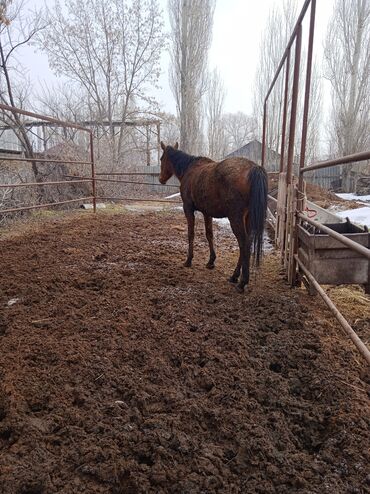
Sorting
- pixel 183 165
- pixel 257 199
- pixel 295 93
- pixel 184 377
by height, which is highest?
pixel 295 93

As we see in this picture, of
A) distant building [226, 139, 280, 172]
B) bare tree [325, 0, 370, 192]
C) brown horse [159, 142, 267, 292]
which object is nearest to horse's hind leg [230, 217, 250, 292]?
brown horse [159, 142, 267, 292]

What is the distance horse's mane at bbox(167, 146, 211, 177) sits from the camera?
3.99 m

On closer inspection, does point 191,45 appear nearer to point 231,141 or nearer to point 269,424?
point 269,424

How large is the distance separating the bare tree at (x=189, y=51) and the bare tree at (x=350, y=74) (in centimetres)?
664

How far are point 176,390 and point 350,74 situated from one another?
19773 mm

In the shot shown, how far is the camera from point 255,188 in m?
2.73

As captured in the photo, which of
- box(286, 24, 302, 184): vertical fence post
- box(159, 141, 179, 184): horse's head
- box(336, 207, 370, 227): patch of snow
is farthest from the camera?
box(336, 207, 370, 227): patch of snow

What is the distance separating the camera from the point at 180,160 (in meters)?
4.07

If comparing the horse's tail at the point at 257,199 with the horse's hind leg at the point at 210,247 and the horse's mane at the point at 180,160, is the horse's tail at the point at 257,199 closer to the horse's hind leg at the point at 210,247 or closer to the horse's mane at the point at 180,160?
the horse's hind leg at the point at 210,247

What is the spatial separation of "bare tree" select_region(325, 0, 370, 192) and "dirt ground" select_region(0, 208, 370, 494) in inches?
666

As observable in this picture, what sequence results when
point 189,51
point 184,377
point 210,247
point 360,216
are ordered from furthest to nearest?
point 189,51 < point 360,216 < point 210,247 < point 184,377

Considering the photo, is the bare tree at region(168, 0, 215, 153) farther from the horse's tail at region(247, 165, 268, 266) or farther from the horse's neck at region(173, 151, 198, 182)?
the horse's tail at region(247, 165, 268, 266)

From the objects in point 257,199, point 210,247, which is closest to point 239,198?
point 257,199

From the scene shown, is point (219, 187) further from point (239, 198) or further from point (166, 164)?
point (166, 164)
